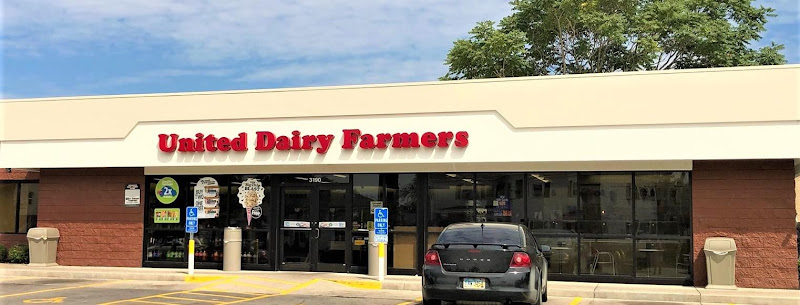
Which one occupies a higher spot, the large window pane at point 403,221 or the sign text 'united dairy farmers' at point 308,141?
the sign text 'united dairy farmers' at point 308,141

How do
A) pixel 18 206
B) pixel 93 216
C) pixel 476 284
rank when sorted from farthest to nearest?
pixel 18 206 → pixel 93 216 → pixel 476 284

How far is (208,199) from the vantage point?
20641 mm

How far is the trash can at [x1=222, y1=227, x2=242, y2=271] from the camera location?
19.8 meters

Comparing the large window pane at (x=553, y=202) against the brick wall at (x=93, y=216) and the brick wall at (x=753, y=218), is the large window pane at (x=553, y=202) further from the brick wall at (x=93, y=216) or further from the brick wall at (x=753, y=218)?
the brick wall at (x=93, y=216)

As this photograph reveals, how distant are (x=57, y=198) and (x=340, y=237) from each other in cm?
815

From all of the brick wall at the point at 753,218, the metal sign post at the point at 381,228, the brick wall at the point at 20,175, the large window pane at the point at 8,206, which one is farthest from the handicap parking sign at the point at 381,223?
the large window pane at the point at 8,206

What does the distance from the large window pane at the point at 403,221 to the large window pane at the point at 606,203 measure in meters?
3.98

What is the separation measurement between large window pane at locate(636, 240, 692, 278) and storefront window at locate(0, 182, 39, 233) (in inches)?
683

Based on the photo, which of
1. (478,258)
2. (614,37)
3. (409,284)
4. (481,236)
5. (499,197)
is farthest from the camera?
(614,37)

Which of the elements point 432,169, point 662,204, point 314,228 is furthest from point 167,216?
point 662,204

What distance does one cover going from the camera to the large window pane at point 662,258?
17.4 meters

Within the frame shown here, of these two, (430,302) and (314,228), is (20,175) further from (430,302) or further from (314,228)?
(430,302)

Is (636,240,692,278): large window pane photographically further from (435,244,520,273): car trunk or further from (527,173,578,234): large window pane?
(435,244,520,273): car trunk

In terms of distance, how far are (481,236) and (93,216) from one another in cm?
1287
